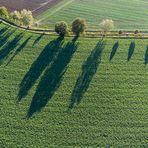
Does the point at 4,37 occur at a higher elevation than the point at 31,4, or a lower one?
higher

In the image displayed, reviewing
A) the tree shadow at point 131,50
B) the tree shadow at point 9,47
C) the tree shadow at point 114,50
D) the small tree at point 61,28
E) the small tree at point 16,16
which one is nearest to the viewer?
the tree shadow at point 9,47

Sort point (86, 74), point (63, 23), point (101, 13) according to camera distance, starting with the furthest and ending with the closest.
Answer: point (101, 13) → point (63, 23) → point (86, 74)

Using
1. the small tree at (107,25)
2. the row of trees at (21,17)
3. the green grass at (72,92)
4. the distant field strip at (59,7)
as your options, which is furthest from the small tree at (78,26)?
the distant field strip at (59,7)

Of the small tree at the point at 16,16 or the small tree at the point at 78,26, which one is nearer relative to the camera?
the small tree at the point at 78,26

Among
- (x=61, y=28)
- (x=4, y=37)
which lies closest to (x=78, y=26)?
(x=61, y=28)

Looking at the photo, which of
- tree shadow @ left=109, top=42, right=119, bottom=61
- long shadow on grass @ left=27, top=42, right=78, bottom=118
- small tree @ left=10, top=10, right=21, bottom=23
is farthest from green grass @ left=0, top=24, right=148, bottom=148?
small tree @ left=10, top=10, right=21, bottom=23

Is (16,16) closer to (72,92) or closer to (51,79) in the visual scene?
(51,79)

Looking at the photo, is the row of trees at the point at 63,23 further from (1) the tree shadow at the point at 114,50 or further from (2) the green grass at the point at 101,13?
(2) the green grass at the point at 101,13
